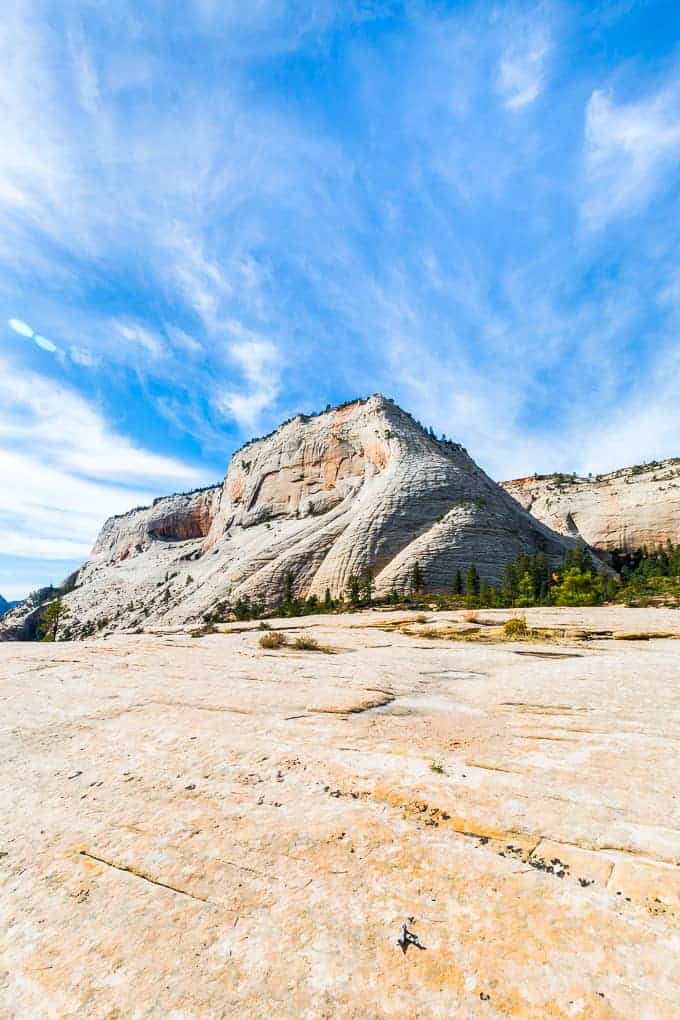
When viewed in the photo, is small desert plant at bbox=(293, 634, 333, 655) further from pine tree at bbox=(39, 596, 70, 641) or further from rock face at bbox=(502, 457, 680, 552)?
rock face at bbox=(502, 457, 680, 552)

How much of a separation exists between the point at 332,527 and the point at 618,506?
189 ft

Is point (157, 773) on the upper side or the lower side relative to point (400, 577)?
lower

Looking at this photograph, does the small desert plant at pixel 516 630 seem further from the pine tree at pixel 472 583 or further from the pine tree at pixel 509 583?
the pine tree at pixel 472 583

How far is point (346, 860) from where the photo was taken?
403 centimetres

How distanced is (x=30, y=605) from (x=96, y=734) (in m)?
122

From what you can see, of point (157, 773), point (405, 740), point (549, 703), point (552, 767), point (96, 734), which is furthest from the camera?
point (549, 703)

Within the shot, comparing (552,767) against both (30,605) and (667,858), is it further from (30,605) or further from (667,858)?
(30,605)

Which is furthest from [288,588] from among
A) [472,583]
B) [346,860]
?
[346,860]

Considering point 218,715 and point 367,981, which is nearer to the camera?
point 367,981

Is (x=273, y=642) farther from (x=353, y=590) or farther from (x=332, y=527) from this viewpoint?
(x=332, y=527)

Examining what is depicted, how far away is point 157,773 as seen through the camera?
6.12 meters

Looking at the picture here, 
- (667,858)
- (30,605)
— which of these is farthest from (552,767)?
(30,605)

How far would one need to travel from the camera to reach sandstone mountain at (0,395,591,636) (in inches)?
1994

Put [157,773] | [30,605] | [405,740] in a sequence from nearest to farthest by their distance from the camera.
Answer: [157,773]
[405,740]
[30,605]
